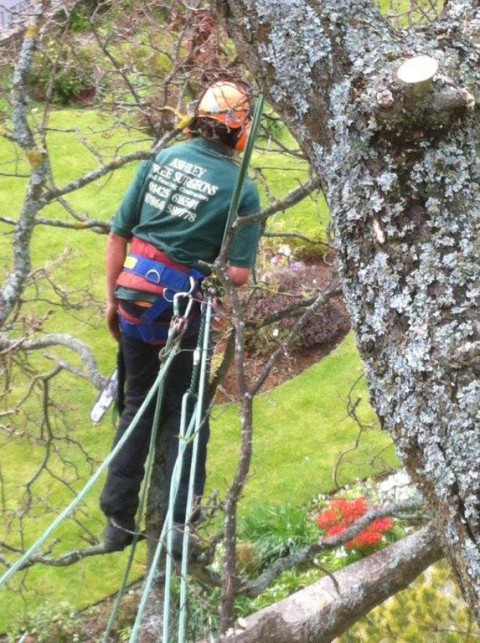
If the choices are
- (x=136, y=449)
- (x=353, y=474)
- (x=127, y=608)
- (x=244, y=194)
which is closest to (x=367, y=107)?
(x=244, y=194)

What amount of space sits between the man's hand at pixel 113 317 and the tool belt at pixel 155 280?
0.80ft

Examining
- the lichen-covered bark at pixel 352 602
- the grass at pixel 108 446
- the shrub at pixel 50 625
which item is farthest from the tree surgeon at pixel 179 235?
the shrub at pixel 50 625

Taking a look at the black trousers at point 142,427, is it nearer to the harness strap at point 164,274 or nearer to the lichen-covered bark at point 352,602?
the harness strap at point 164,274

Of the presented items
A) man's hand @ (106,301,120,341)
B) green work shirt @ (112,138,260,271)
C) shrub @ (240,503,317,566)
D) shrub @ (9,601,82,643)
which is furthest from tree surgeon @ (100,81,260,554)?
shrub @ (240,503,317,566)

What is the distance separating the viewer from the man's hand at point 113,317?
133 inches

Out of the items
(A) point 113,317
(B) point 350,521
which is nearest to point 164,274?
(A) point 113,317

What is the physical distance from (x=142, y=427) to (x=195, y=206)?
2.72 feet

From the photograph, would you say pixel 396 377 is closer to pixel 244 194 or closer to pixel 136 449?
pixel 244 194

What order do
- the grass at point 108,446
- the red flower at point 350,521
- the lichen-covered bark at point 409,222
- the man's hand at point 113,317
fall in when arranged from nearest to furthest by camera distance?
1. the lichen-covered bark at point 409,222
2. the man's hand at point 113,317
3. the red flower at point 350,521
4. the grass at point 108,446

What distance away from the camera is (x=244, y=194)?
9.91 feet

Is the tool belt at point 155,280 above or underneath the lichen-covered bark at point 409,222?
underneath

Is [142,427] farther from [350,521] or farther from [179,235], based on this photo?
[350,521]

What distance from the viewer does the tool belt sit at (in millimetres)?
3055

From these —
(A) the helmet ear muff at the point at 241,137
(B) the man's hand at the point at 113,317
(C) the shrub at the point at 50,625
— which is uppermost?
(A) the helmet ear muff at the point at 241,137
